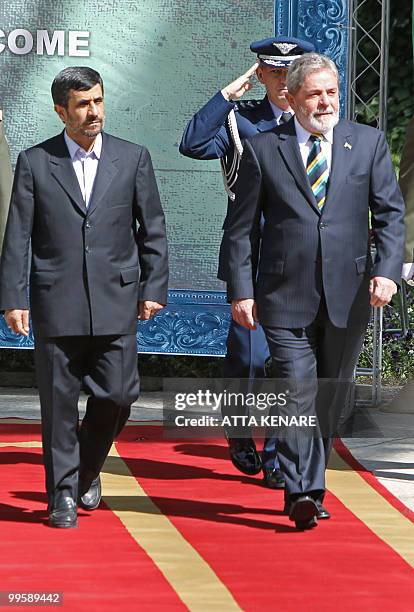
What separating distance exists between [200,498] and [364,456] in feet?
4.91

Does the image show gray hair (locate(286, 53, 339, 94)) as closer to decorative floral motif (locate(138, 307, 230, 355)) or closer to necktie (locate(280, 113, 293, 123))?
necktie (locate(280, 113, 293, 123))

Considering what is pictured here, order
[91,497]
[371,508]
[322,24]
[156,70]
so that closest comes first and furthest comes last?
[91,497] → [371,508] → [322,24] → [156,70]

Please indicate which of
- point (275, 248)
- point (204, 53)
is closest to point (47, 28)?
point (204, 53)

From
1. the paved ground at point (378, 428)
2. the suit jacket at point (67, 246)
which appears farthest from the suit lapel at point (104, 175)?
the paved ground at point (378, 428)

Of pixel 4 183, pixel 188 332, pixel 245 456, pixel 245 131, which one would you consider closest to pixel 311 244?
pixel 245 131

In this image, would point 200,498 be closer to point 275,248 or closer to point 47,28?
point 275,248

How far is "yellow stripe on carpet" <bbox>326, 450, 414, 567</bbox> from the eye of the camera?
6266 millimetres

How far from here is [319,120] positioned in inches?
251

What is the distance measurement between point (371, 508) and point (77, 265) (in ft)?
5.44

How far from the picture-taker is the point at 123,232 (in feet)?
21.4

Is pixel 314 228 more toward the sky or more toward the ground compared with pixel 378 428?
more toward the sky

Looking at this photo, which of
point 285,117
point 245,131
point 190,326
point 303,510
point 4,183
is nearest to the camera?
point 303,510

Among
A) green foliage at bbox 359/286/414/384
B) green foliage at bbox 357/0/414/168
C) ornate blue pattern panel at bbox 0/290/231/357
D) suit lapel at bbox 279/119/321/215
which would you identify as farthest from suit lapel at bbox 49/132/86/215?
green foliage at bbox 357/0/414/168

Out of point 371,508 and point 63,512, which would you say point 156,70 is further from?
point 63,512
